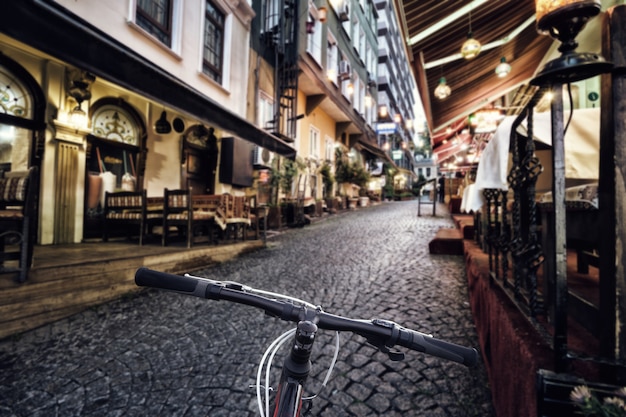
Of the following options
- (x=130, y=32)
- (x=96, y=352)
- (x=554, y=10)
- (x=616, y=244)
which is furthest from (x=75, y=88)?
(x=616, y=244)

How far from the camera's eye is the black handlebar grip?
2.83 feet

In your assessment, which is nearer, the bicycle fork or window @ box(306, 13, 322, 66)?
the bicycle fork

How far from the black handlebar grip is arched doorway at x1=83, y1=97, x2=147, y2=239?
7.38 m

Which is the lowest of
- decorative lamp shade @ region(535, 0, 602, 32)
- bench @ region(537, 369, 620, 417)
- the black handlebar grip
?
bench @ region(537, 369, 620, 417)

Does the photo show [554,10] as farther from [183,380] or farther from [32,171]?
[32,171]

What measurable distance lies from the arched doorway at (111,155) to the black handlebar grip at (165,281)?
24.2 ft

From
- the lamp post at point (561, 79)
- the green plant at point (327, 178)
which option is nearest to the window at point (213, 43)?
the green plant at point (327, 178)

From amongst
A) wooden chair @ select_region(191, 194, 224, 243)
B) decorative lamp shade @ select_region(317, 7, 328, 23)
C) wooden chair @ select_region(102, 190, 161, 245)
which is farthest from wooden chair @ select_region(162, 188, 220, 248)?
decorative lamp shade @ select_region(317, 7, 328, 23)

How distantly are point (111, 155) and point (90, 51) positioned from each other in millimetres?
4743

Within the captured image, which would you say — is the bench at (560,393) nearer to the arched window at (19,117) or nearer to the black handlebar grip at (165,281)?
the black handlebar grip at (165,281)

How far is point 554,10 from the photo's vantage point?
1.36 meters

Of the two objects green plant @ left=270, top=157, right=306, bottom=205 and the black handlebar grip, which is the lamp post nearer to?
the black handlebar grip

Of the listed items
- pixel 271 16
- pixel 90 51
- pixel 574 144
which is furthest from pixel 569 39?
pixel 271 16

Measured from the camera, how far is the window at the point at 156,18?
691cm
